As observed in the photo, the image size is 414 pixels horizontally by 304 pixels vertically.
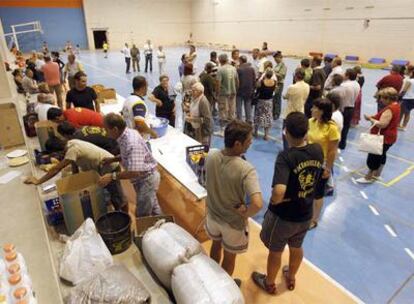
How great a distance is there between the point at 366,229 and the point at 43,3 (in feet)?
105

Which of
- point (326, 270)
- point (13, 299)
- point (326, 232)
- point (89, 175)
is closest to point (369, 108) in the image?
point (326, 232)

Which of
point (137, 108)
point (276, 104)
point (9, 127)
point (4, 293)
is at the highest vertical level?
point (137, 108)

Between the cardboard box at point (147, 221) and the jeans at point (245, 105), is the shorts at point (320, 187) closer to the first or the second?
the cardboard box at point (147, 221)

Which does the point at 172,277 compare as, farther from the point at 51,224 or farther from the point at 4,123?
the point at 4,123

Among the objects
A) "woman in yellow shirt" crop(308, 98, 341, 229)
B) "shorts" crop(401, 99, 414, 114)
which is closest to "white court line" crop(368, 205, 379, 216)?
"woman in yellow shirt" crop(308, 98, 341, 229)

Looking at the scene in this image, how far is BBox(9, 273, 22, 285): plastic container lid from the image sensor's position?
5.72ft

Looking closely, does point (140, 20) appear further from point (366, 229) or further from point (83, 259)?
point (83, 259)

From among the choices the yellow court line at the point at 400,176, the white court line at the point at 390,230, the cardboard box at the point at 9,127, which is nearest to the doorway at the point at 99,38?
the cardboard box at the point at 9,127

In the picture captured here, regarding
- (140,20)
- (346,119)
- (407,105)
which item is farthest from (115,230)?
(140,20)

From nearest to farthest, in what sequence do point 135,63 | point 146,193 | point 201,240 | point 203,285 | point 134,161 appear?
point 203,285, point 134,161, point 146,193, point 201,240, point 135,63

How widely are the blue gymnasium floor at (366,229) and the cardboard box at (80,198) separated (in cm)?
230

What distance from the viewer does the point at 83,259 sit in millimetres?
2674

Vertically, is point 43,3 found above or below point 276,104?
above

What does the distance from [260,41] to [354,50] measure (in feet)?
28.9
